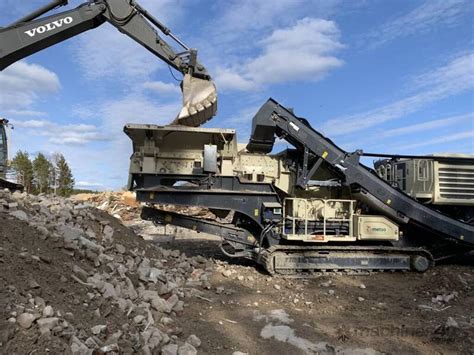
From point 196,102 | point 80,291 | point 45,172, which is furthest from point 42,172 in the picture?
point 80,291

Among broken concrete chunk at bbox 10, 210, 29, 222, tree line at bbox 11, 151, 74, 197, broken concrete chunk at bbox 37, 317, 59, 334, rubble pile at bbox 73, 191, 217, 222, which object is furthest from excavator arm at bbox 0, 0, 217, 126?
tree line at bbox 11, 151, 74, 197

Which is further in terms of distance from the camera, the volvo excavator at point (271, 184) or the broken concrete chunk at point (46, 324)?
the volvo excavator at point (271, 184)

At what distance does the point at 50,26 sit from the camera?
803cm

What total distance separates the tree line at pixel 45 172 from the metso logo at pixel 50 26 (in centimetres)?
3896

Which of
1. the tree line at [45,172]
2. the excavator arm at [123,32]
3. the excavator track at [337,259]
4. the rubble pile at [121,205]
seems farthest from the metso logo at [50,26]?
the tree line at [45,172]

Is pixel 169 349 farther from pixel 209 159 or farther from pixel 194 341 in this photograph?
pixel 209 159

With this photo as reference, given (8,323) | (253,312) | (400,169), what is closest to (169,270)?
(253,312)

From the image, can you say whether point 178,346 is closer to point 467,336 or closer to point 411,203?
point 467,336

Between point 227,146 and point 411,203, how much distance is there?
3.79 meters

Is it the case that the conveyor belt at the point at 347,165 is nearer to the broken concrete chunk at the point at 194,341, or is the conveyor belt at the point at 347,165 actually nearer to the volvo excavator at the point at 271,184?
the volvo excavator at the point at 271,184

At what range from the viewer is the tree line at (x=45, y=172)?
45856 millimetres

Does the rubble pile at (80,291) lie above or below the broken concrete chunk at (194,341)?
above

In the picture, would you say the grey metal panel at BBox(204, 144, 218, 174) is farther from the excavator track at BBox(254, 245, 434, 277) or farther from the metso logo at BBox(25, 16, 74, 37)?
the metso logo at BBox(25, 16, 74, 37)

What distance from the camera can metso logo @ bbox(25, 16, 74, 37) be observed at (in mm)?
7965
